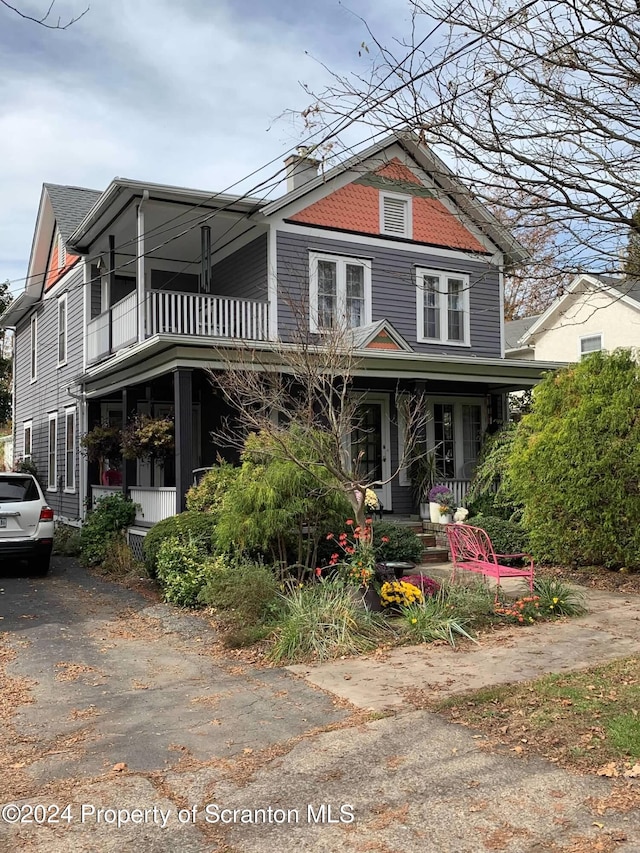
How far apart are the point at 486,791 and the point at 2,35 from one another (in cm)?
568

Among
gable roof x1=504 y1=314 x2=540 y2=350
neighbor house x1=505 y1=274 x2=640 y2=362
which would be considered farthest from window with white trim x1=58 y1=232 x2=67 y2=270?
gable roof x1=504 y1=314 x2=540 y2=350

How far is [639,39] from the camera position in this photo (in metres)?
6.20

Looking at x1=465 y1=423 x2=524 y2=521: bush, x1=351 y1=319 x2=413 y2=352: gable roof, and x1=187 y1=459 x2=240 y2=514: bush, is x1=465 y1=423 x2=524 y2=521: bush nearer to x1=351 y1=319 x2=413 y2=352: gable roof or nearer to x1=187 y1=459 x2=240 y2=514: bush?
x1=351 y1=319 x2=413 y2=352: gable roof

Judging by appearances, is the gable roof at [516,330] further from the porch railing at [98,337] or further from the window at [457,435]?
the porch railing at [98,337]

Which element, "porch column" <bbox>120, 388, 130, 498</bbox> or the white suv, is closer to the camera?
the white suv

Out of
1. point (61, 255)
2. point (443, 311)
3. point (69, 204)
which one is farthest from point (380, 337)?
point (61, 255)

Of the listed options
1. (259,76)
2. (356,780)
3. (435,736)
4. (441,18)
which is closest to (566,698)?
(435,736)

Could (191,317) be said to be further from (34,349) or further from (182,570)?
(34,349)

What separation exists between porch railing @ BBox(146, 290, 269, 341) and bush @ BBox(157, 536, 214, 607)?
14.0 feet

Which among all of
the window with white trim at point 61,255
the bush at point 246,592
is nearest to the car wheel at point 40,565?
the bush at point 246,592

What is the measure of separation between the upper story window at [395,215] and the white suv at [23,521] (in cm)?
974

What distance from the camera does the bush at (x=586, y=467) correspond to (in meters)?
10.5

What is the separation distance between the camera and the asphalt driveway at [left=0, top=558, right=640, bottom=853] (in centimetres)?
360

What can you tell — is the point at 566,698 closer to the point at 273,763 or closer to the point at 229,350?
the point at 273,763
